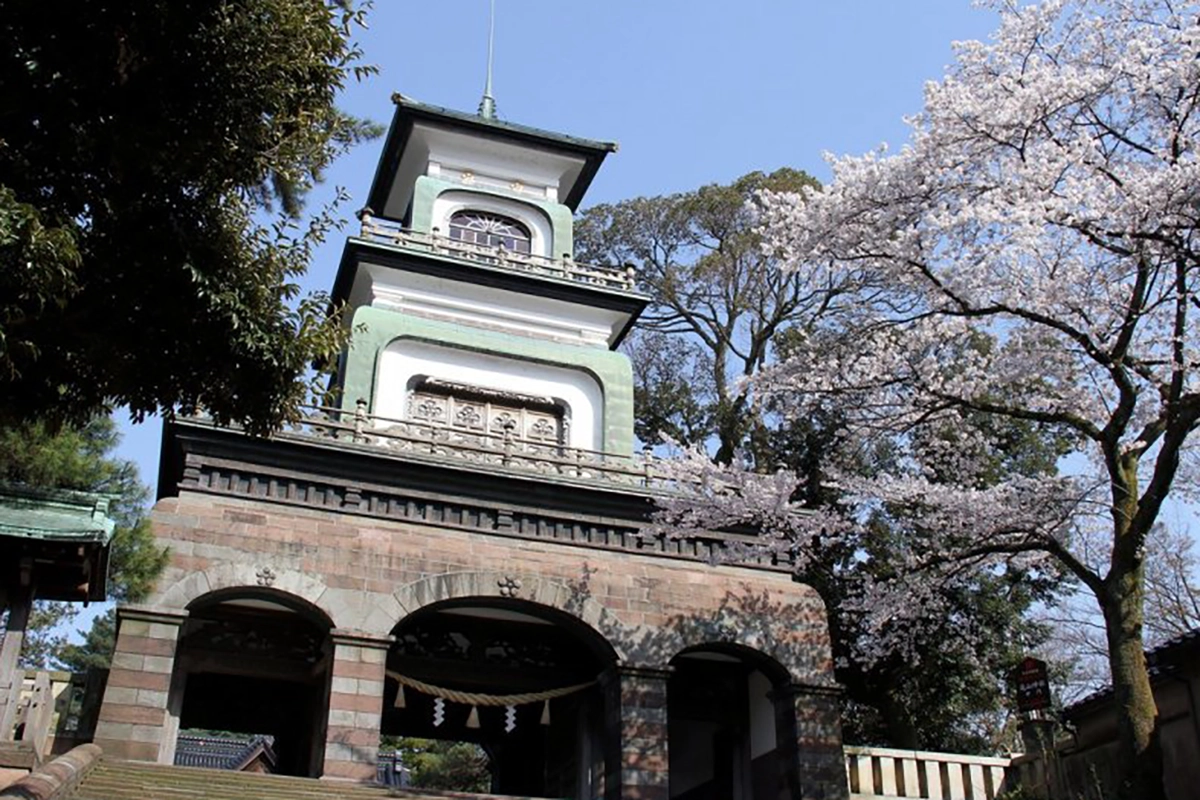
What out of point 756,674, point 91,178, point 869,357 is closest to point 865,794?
point 756,674

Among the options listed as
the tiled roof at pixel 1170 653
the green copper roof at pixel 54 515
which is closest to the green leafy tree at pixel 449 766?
the green copper roof at pixel 54 515

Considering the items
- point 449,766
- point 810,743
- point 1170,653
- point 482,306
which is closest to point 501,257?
point 482,306

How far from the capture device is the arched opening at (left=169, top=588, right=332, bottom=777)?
53.4 ft

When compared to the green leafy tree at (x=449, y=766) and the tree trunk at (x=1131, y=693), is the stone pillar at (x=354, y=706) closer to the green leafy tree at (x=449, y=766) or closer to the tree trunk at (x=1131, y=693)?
the tree trunk at (x=1131, y=693)

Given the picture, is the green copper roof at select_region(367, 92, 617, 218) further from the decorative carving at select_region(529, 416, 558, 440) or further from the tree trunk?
the tree trunk

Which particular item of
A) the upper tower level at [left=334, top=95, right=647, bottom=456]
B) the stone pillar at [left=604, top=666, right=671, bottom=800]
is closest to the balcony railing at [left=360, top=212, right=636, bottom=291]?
the upper tower level at [left=334, top=95, right=647, bottom=456]

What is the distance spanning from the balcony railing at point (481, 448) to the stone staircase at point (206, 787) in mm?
5080

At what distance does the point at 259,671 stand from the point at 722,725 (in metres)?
7.80

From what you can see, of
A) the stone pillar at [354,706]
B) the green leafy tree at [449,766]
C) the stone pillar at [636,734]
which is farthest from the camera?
the green leafy tree at [449,766]

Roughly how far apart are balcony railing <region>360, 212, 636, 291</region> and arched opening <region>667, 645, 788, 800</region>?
7883 mm

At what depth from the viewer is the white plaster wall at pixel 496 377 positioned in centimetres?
2088

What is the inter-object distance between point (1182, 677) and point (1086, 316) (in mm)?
4827

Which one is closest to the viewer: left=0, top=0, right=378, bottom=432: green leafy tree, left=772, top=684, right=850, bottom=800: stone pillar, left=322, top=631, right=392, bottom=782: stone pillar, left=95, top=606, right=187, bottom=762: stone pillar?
left=0, top=0, right=378, bottom=432: green leafy tree

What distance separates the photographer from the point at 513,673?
18750 millimetres
